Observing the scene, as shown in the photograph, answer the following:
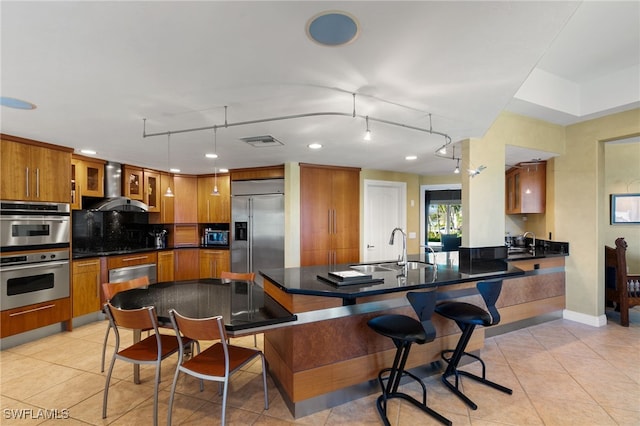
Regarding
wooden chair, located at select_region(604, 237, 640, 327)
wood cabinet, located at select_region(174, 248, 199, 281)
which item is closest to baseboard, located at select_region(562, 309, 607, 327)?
wooden chair, located at select_region(604, 237, 640, 327)

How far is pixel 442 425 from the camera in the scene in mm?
1939

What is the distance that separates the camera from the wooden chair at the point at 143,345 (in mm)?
1869

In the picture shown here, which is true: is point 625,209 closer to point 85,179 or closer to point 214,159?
point 214,159

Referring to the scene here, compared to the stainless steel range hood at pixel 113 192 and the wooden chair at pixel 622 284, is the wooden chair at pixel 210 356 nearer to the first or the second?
the stainless steel range hood at pixel 113 192

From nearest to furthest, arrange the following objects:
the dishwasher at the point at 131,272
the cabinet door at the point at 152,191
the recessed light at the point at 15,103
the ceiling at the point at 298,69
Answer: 1. the ceiling at the point at 298,69
2. the recessed light at the point at 15,103
3. the dishwasher at the point at 131,272
4. the cabinet door at the point at 152,191

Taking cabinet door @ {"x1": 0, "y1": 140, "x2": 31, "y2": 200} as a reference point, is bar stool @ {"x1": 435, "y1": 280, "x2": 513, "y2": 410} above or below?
below

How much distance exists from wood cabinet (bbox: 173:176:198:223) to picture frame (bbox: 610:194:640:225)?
745cm

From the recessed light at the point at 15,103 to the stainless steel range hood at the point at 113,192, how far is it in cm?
226

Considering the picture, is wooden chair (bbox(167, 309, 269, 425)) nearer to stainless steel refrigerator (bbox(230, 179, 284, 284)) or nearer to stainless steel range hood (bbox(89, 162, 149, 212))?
stainless steel refrigerator (bbox(230, 179, 284, 284))

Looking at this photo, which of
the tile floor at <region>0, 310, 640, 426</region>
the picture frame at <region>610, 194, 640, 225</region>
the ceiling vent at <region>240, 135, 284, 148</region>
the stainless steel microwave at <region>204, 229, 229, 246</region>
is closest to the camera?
the tile floor at <region>0, 310, 640, 426</region>

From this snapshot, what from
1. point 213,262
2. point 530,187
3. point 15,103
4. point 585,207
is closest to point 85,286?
point 213,262

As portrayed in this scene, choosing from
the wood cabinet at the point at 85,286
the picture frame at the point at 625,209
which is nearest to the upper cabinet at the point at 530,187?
the picture frame at the point at 625,209

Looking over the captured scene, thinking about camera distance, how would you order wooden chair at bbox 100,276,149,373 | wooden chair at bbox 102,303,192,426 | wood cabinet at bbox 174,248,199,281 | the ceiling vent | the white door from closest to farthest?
wooden chair at bbox 102,303,192,426 → wooden chair at bbox 100,276,149,373 → the ceiling vent → the white door → wood cabinet at bbox 174,248,199,281

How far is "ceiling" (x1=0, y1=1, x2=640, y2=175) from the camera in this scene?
4.31 ft
